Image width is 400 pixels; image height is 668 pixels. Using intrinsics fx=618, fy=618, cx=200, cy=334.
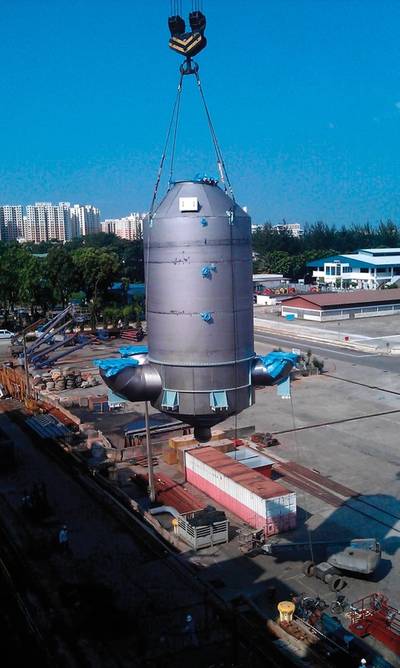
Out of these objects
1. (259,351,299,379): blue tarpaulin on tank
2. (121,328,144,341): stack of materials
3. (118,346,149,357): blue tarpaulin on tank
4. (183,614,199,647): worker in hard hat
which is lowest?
(183,614,199,647): worker in hard hat

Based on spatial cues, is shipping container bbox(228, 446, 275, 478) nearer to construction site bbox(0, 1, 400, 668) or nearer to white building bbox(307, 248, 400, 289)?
construction site bbox(0, 1, 400, 668)

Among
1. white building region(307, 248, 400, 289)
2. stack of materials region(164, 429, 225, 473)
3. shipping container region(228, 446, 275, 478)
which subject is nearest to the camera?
shipping container region(228, 446, 275, 478)

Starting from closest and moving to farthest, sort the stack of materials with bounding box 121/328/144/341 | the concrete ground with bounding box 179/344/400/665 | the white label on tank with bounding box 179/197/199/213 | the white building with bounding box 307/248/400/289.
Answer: the white label on tank with bounding box 179/197/199/213 < the concrete ground with bounding box 179/344/400/665 < the stack of materials with bounding box 121/328/144/341 < the white building with bounding box 307/248/400/289

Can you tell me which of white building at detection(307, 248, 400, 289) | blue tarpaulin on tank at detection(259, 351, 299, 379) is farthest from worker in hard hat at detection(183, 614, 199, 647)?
white building at detection(307, 248, 400, 289)

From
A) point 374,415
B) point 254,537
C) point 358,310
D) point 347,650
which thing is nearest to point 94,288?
point 358,310

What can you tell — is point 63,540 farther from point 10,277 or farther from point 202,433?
point 10,277
